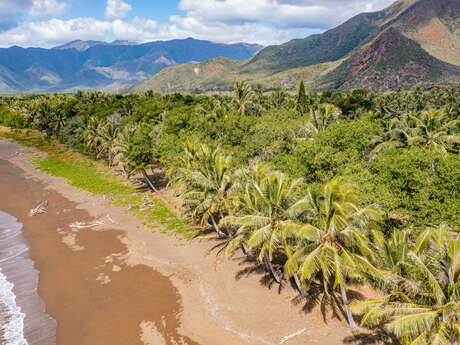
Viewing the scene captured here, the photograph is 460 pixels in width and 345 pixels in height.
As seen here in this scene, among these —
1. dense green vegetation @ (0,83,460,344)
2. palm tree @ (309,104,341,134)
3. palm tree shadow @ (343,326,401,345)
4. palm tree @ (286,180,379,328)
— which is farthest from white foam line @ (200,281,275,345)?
palm tree @ (309,104,341,134)

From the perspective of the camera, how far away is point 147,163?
1508 inches

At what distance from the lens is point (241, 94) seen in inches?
2055

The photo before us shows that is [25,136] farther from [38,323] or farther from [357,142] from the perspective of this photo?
[357,142]

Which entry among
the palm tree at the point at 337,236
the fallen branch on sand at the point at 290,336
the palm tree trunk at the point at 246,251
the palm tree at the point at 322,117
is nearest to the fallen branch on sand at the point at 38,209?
the palm tree trunk at the point at 246,251

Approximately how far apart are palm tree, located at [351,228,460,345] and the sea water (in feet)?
58.6

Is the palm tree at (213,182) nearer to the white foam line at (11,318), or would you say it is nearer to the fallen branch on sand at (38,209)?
the white foam line at (11,318)

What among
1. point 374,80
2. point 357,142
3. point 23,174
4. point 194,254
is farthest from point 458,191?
point 374,80

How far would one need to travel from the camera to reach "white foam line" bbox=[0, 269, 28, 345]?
16.3 meters

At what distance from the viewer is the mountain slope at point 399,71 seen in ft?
531

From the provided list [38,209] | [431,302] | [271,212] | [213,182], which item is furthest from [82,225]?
[431,302]

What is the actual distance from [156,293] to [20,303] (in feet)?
31.1

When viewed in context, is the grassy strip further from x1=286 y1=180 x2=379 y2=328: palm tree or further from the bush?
x1=286 y1=180 x2=379 y2=328: palm tree

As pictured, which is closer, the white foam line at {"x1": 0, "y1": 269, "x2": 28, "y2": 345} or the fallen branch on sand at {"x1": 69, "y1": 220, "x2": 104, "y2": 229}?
the white foam line at {"x1": 0, "y1": 269, "x2": 28, "y2": 345}

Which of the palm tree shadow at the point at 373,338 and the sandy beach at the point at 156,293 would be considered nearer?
the palm tree shadow at the point at 373,338
